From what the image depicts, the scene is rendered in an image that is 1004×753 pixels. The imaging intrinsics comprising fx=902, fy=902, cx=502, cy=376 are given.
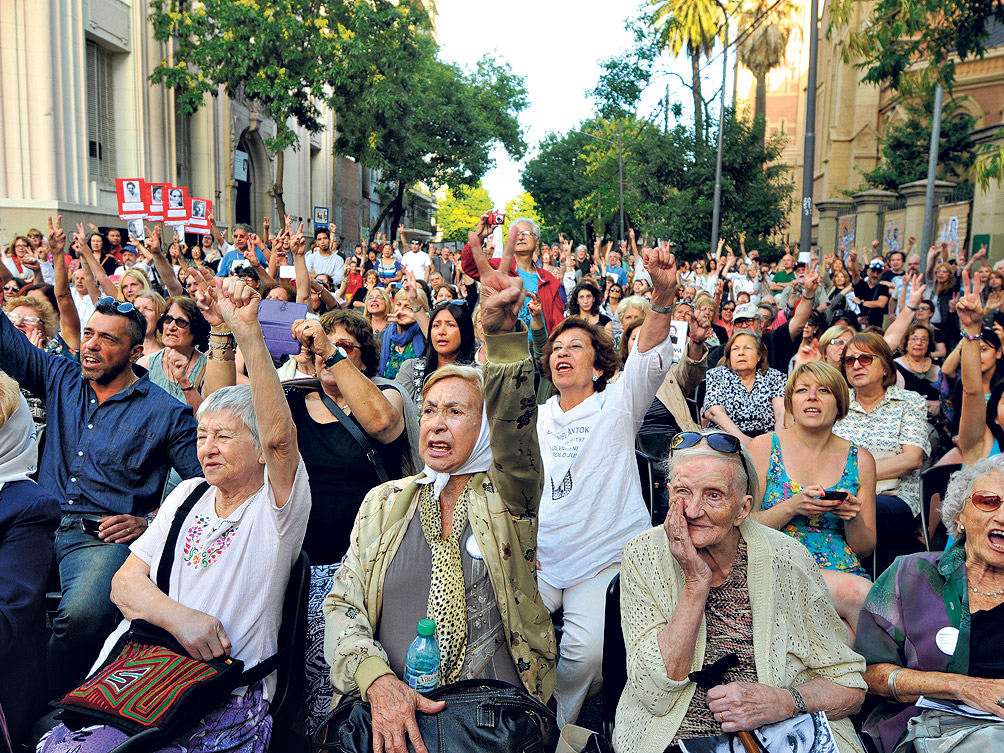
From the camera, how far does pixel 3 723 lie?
9.51 ft

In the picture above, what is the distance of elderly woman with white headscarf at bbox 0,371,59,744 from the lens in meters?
2.96

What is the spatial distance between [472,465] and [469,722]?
846 mm

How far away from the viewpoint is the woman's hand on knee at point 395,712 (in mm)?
2707

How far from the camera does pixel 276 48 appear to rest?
25.4m

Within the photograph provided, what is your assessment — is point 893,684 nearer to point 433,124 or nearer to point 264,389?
point 264,389

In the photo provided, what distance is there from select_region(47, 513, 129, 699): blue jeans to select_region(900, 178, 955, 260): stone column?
21.1m

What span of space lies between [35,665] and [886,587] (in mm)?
2930

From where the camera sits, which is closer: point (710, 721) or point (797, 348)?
point (710, 721)

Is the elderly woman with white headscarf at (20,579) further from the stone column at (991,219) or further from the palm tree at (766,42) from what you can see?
the palm tree at (766,42)

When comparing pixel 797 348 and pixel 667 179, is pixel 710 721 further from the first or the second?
pixel 667 179

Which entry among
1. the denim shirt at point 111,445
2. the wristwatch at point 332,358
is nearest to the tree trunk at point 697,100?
the wristwatch at point 332,358

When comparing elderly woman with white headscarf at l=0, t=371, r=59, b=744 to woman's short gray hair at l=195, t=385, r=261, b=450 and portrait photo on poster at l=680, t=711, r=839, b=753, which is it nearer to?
woman's short gray hair at l=195, t=385, r=261, b=450

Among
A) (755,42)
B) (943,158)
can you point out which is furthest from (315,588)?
(755,42)

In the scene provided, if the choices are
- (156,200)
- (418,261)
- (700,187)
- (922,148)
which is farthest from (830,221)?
(156,200)
